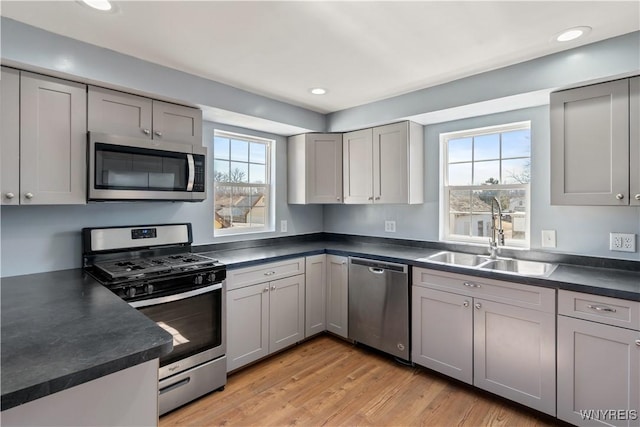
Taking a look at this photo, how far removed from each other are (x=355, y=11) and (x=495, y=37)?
89 cm

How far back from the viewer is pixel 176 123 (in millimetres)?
2422

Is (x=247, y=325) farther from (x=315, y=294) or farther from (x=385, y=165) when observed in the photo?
(x=385, y=165)

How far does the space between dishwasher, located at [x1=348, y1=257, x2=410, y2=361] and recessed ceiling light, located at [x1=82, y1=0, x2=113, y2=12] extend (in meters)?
2.44

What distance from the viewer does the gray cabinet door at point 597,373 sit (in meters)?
1.73

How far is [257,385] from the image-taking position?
2.45 metres

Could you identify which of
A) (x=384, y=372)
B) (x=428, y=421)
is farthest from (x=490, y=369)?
(x=384, y=372)

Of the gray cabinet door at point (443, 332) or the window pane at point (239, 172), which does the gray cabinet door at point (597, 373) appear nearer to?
the gray cabinet door at point (443, 332)

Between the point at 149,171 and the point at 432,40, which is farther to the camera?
the point at 149,171

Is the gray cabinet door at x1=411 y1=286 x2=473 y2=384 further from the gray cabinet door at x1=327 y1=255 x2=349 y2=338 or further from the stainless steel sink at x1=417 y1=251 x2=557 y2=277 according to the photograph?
the gray cabinet door at x1=327 y1=255 x2=349 y2=338

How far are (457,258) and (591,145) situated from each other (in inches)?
50.3

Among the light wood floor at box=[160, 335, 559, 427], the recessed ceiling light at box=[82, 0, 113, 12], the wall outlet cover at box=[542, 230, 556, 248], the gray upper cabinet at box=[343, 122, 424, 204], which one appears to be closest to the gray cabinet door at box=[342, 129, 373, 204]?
the gray upper cabinet at box=[343, 122, 424, 204]

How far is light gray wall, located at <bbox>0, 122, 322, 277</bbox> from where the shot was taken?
200 cm

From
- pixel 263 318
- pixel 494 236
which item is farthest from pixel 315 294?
pixel 494 236

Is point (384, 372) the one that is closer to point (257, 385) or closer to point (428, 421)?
point (428, 421)
